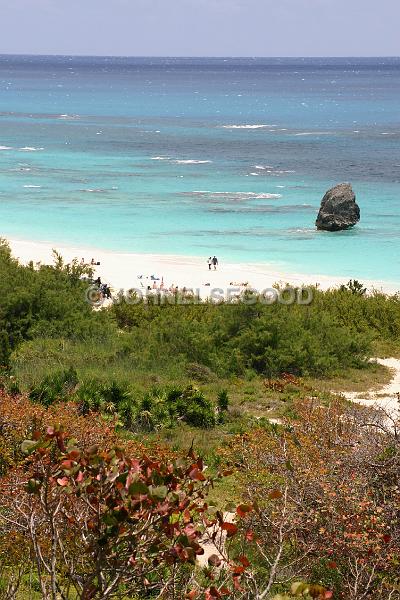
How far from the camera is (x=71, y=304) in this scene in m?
24.6

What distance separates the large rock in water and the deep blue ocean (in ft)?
2.10

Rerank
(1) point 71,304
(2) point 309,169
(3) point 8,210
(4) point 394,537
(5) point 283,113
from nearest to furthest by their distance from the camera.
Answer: (4) point 394,537
(1) point 71,304
(3) point 8,210
(2) point 309,169
(5) point 283,113

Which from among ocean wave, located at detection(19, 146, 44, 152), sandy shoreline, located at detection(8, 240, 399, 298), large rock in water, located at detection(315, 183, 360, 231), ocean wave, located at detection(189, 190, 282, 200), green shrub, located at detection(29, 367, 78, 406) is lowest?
green shrub, located at detection(29, 367, 78, 406)

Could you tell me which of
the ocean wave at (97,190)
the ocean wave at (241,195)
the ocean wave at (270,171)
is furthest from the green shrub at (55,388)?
the ocean wave at (270,171)

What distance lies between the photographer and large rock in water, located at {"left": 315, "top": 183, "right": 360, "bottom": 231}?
48562mm

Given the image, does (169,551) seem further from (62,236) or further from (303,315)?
(62,236)

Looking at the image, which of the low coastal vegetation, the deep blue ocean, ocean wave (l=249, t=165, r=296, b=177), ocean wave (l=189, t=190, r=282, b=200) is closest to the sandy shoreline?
the deep blue ocean

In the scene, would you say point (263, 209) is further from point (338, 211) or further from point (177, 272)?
point (177, 272)

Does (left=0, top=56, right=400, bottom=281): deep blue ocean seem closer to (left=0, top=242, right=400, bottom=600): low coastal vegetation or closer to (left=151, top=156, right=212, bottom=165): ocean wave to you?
(left=151, top=156, right=212, bottom=165): ocean wave

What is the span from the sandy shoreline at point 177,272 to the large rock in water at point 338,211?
9040 millimetres

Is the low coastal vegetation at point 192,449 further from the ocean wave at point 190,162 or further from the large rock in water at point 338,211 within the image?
the ocean wave at point 190,162

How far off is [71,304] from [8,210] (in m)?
30.5

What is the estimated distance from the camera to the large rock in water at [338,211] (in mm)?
48562

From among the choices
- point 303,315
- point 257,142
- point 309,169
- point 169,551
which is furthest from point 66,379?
point 257,142
